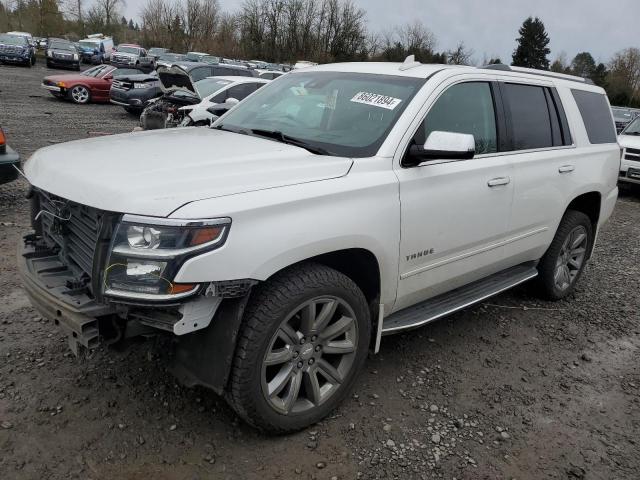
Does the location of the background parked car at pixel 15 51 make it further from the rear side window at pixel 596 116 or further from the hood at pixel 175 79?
the rear side window at pixel 596 116

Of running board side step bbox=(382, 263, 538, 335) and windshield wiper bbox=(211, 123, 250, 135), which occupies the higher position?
windshield wiper bbox=(211, 123, 250, 135)

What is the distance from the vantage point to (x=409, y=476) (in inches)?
104

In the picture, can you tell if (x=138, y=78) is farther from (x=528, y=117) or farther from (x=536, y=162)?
(x=536, y=162)

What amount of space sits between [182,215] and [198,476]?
4.04ft

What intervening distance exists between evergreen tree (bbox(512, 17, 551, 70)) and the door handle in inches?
2514

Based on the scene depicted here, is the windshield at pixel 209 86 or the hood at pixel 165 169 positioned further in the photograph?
the windshield at pixel 209 86

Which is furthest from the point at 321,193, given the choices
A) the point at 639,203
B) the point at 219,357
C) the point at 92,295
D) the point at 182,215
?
the point at 639,203

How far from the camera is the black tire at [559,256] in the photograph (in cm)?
455

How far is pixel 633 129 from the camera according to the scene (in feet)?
38.7

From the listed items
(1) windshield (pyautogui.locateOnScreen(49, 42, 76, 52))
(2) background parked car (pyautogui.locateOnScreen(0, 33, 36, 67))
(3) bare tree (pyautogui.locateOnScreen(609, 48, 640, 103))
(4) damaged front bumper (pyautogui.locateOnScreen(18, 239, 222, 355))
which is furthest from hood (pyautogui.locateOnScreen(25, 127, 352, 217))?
(3) bare tree (pyautogui.locateOnScreen(609, 48, 640, 103))

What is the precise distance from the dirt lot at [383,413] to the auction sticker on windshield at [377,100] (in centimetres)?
167

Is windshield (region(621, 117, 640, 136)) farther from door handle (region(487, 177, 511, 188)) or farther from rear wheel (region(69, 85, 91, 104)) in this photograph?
rear wheel (region(69, 85, 91, 104))

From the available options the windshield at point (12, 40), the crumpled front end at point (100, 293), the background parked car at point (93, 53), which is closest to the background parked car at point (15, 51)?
the windshield at point (12, 40)

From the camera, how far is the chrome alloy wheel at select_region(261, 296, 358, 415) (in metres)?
2.64
